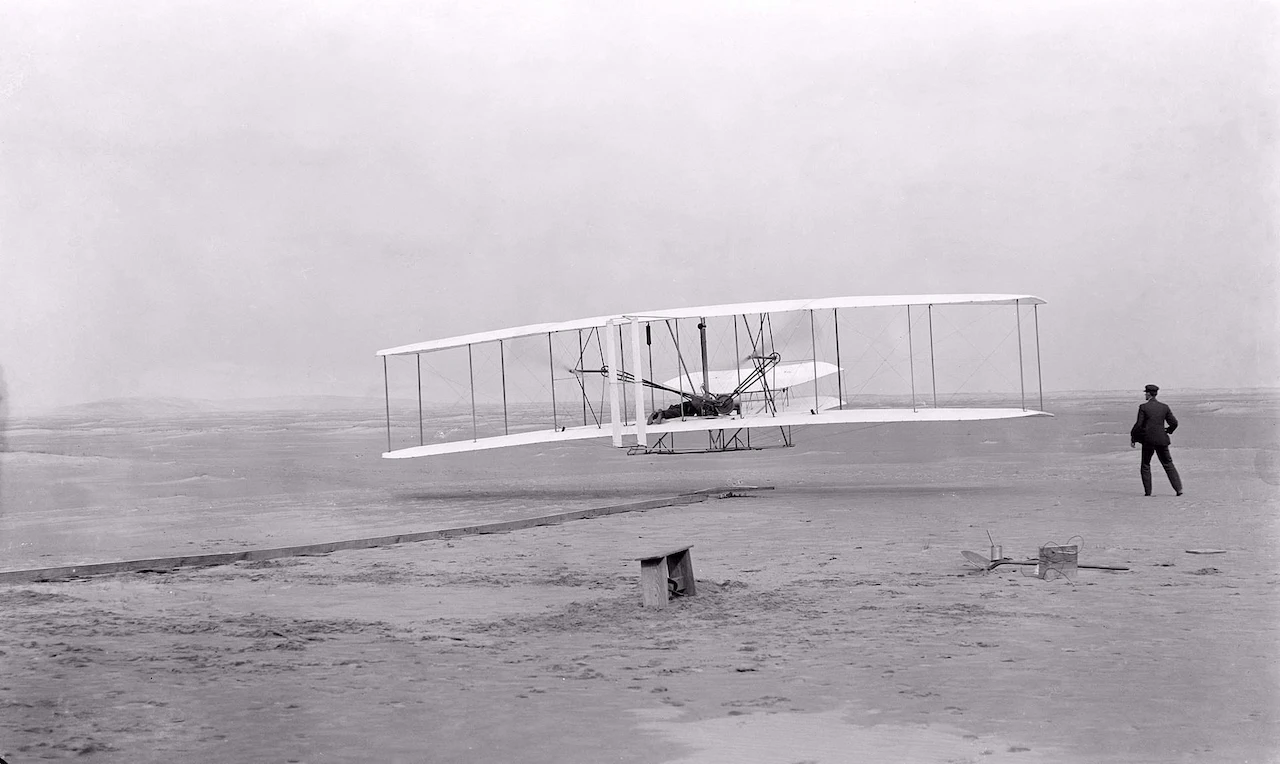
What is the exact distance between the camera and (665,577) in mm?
9859

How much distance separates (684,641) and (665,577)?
50.5 inches

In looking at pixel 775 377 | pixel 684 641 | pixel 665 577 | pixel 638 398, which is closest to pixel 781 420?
pixel 638 398

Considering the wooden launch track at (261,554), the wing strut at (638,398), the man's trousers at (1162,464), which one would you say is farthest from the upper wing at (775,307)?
the wooden launch track at (261,554)

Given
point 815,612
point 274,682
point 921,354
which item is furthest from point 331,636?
point 921,354

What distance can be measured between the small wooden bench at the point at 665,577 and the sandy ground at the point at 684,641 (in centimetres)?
25

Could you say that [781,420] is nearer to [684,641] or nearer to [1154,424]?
[1154,424]

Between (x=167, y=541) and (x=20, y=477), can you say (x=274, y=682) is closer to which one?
(x=167, y=541)

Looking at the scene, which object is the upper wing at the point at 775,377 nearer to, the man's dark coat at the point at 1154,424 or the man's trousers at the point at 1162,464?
the man's trousers at the point at 1162,464

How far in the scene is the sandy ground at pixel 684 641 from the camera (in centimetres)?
619

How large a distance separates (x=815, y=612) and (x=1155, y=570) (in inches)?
151

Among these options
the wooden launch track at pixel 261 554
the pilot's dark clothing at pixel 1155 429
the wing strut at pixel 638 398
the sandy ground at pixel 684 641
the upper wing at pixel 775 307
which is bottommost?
the sandy ground at pixel 684 641

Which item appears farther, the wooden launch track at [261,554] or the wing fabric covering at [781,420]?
the wing fabric covering at [781,420]

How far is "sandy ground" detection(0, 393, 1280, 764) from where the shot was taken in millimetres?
6188

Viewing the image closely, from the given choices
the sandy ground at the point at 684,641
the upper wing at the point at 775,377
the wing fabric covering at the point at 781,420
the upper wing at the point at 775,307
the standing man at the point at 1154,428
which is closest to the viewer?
the sandy ground at the point at 684,641
